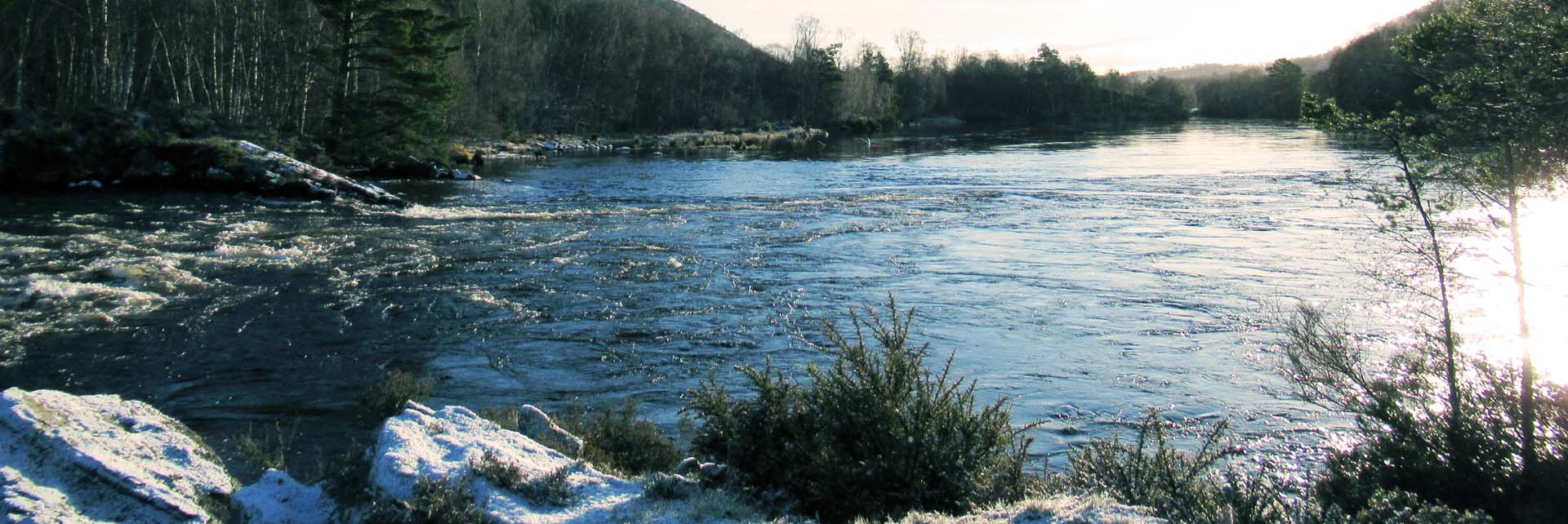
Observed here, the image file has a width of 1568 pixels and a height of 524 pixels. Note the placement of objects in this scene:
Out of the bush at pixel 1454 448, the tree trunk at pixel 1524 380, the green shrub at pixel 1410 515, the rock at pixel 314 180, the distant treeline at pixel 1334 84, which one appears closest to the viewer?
the green shrub at pixel 1410 515

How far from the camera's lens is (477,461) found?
426 cm

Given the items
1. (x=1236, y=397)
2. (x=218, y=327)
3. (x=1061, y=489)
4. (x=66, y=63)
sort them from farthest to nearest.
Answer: (x=66, y=63)
(x=218, y=327)
(x=1236, y=397)
(x=1061, y=489)

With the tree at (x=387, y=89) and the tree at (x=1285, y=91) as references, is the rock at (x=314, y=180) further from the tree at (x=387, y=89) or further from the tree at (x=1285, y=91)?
the tree at (x=1285, y=91)

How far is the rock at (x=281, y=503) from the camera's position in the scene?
12.8 ft

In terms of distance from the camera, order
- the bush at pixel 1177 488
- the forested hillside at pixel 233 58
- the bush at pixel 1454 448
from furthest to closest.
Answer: the forested hillside at pixel 233 58 → the bush at pixel 1454 448 → the bush at pixel 1177 488

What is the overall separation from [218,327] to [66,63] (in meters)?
33.0

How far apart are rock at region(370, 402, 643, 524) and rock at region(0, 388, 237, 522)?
75 centimetres

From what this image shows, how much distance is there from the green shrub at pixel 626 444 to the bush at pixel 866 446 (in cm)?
77

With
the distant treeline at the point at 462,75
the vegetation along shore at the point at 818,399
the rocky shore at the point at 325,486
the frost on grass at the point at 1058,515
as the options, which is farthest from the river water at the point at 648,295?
the distant treeline at the point at 462,75

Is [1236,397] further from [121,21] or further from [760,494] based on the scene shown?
[121,21]

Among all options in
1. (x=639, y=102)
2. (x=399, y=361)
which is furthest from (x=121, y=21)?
(x=639, y=102)

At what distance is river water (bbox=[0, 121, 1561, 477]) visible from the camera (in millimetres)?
7801

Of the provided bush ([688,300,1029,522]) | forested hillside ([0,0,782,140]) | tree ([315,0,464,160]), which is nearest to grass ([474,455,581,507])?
bush ([688,300,1029,522])

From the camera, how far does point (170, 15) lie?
1182 inches
